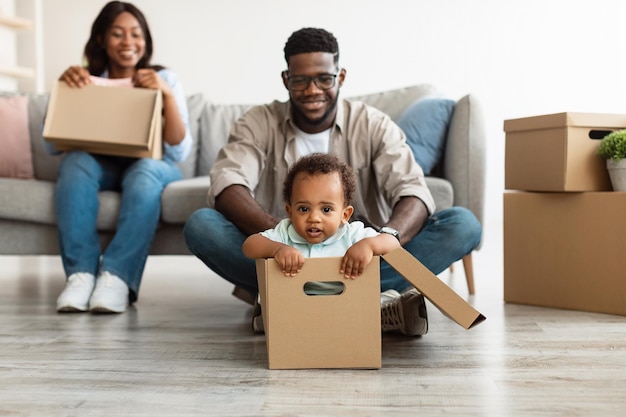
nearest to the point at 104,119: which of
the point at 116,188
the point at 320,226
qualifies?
the point at 116,188

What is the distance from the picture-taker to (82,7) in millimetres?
→ 4754

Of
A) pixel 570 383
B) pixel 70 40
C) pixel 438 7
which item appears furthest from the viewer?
pixel 70 40

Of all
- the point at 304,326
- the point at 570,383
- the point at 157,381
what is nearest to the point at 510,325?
the point at 570,383

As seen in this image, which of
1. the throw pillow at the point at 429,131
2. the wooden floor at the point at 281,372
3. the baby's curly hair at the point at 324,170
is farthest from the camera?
the throw pillow at the point at 429,131

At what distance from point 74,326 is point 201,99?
1.48 m

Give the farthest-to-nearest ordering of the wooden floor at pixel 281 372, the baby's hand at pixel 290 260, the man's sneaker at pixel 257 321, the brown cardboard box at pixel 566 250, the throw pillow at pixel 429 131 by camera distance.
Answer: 1. the throw pillow at pixel 429 131
2. the brown cardboard box at pixel 566 250
3. the man's sneaker at pixel 257 321
4. the baby's hand at pixel 290 260
5. the wooden floor at pixel 281 372

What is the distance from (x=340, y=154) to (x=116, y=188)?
90 centimetres

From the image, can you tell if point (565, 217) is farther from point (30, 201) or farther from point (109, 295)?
point (30, 201)

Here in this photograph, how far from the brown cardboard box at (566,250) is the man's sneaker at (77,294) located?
137 centimetres

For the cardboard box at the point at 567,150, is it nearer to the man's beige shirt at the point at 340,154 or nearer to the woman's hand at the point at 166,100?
the man's beige shirt at the point at 340,154

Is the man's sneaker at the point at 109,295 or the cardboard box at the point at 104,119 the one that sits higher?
the cardboard box at the point at 104,119

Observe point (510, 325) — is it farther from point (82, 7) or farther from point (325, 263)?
point (82, 7)

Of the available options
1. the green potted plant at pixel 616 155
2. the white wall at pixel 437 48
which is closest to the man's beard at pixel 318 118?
the green potted plant at pixel 616 155

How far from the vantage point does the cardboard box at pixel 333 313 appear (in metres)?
1.60
